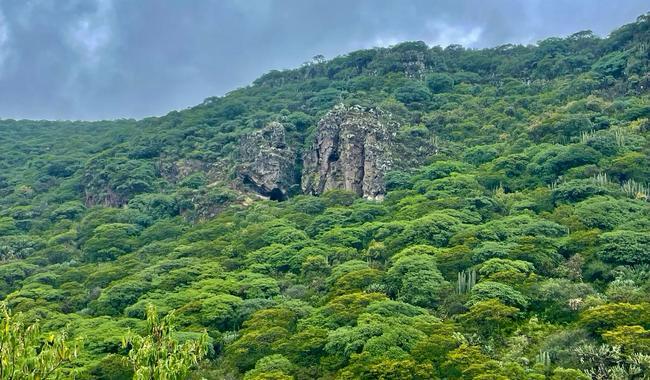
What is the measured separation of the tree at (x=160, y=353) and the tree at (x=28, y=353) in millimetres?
1025

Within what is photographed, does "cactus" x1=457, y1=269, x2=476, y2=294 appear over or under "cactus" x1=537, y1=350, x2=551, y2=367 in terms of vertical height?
over

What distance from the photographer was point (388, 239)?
5216cm

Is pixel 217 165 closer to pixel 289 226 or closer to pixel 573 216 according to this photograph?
pixel 289 226

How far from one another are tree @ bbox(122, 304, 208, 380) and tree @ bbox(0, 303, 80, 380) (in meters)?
1.03

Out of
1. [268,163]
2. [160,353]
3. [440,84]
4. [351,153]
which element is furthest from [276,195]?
[160,353]

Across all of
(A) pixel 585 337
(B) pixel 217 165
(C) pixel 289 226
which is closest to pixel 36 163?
(B) pixel 217 165

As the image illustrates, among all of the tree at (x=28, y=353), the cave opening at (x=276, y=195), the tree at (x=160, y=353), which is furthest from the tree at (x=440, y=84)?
the tree at (x=28, y=353)

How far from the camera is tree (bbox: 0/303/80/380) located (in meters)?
11.4

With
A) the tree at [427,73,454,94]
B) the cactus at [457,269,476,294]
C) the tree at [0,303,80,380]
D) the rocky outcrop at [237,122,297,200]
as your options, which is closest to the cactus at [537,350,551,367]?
the cactus at [457,269,476,294]

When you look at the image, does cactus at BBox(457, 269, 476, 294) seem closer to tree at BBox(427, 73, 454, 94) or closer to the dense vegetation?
the dense vegetation

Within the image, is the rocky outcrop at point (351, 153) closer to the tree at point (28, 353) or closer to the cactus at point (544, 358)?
the cactus at point (544, 358)

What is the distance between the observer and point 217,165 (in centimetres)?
8444

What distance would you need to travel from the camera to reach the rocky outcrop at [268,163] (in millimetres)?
76250

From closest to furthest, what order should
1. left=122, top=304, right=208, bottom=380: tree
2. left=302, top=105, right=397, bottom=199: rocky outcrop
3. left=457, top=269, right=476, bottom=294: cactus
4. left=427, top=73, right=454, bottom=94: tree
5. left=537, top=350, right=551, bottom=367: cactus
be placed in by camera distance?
left=122, top=304, right=208, bottom=380: tree < left=537, top=350, right=551, bottom=367: cactus < left=457, top=269, right=476, bottom=294: cactus < left=302, top=105, right=397, bottom=199: rocky outcrop < left=427, top=73, right=454, bottom=94: tree
